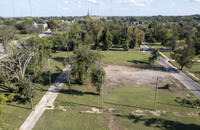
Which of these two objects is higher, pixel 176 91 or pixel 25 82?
pixel 25 82

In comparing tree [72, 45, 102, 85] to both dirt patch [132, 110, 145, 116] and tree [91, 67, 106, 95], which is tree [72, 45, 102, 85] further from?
dirt patch [132, 110, 145, 116]

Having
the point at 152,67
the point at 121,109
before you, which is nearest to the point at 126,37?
the point at 152,67

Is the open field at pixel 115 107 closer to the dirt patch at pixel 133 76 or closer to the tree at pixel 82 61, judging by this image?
the dirt patch at pixel 133 76

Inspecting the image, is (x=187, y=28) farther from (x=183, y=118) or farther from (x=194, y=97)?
(x=183, y=118)

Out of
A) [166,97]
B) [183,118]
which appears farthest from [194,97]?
[183,118]

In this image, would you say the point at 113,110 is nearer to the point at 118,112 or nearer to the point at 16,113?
the point at 118,112

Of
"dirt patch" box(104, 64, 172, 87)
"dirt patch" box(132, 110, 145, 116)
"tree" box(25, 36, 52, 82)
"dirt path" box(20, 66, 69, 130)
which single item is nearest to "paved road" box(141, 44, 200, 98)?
"dirt patch" box(104, 64, 172, 87)
